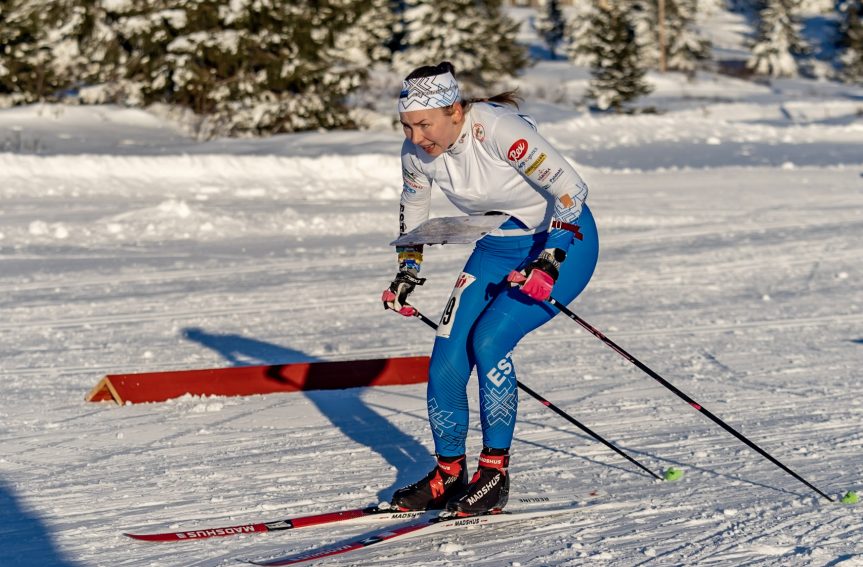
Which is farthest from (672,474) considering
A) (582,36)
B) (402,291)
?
(582,36)

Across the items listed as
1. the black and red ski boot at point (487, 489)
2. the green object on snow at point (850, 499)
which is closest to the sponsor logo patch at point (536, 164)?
the black and red ski boot at point (487, 489)

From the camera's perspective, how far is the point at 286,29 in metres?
25.2

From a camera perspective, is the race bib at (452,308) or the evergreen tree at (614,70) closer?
the race bib at (452,308)

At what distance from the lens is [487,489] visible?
193 inches

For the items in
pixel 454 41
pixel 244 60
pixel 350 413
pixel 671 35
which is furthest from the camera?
pixel 671 35

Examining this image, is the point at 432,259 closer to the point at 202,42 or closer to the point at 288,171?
the point at 288,171

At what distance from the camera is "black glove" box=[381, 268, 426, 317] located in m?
5.34

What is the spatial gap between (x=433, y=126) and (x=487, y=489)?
151 cm

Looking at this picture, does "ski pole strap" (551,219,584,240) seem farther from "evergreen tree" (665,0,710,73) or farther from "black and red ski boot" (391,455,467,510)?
"evergreen tree" (665,0,710,73)

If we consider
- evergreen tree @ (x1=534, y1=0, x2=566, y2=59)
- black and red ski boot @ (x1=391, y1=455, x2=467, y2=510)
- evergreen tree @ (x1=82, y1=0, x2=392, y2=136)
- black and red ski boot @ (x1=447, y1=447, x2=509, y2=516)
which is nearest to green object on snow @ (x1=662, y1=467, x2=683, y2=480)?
black and red ski boot @ (x1=447, y1=447, x2=509, y2=516)

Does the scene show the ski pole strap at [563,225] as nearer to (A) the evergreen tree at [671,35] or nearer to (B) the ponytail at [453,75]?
(B) the ponytail at [453,75]

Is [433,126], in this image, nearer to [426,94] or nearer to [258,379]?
[426,94]

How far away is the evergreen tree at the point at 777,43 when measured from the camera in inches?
2376

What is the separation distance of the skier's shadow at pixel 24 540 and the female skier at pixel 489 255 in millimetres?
1405
